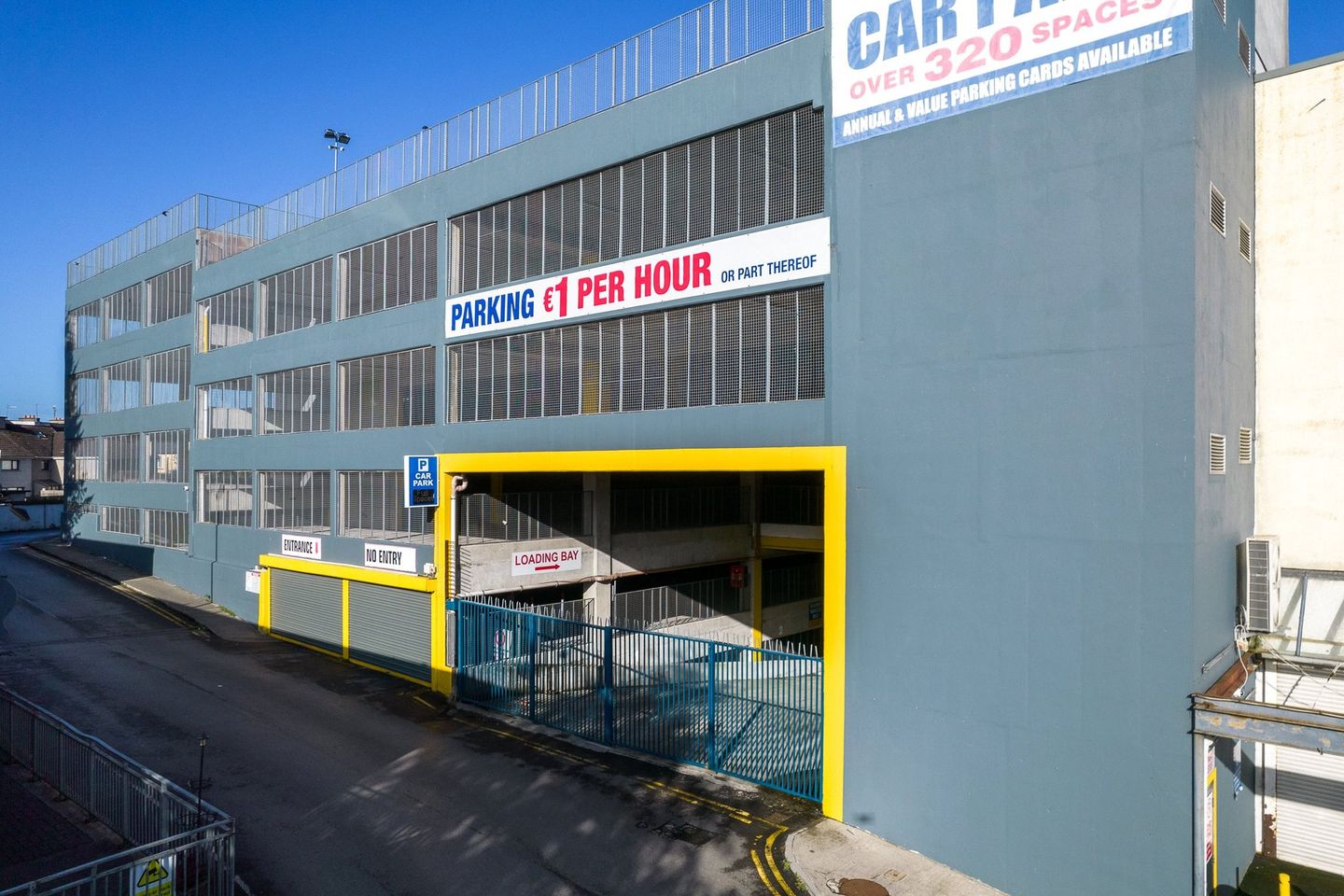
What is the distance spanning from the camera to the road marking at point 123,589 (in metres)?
30.3

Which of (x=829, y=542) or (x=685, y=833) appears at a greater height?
(x=829, y=542)

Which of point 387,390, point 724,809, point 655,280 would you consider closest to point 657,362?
point 655,280

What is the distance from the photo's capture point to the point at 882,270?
1345cm

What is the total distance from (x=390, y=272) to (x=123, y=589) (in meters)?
20.5

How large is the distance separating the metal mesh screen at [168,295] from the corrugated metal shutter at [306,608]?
13609 millimetres

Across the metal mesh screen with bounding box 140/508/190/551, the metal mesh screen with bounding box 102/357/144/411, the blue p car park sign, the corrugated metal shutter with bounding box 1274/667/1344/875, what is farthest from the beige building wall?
the metal mesh screen with bounding box 102/357/144/411

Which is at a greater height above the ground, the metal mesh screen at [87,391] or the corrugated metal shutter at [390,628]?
the metal mesh screen at [87,391]

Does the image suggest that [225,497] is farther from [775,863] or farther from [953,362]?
[953,362]

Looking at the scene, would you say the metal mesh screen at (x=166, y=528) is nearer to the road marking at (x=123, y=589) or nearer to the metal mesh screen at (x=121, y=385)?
the road marking at (x=123, y=589)

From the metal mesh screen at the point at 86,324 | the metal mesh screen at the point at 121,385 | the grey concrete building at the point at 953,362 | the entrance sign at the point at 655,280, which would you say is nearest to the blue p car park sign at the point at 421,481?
the grey concrete building at the point at 953,362

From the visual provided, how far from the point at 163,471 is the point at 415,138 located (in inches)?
853

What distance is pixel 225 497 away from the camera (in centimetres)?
3253

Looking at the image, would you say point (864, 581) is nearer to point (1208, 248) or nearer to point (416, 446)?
point (1208, 248)

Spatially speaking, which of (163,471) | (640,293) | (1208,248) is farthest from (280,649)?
(1208,248)
